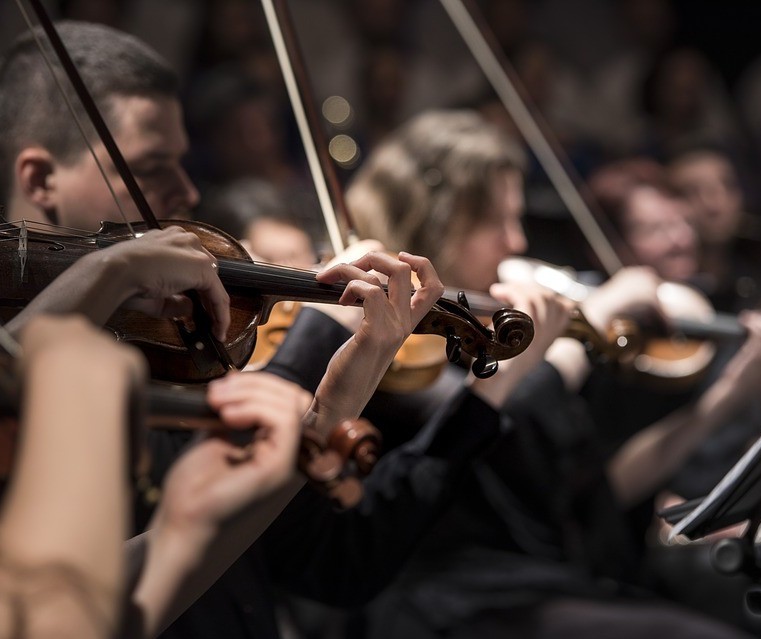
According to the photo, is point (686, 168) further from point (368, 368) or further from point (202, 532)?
point (202, 532)

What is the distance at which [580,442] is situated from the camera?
177cm

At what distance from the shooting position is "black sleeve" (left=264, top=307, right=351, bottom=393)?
87 centimetres

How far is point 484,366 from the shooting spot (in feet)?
3.03

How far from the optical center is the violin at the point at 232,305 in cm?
73

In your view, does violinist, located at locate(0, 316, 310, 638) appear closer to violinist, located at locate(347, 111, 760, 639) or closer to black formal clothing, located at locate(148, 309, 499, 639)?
black formal clothing, located at locate(148, 309, 499, 639)

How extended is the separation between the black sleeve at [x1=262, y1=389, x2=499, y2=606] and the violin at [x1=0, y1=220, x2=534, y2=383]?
21cm

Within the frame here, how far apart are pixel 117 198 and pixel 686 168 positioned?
235 cm

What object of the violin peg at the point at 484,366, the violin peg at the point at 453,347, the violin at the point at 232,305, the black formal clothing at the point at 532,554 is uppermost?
the violin at the point at 232,305

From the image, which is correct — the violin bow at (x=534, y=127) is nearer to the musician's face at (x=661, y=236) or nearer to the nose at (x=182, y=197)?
the musician's face at (x=661, y=236)

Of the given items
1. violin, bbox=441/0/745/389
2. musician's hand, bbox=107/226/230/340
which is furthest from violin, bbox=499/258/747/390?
musician's hand, bbox=107/226/230/340

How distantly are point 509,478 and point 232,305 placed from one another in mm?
920

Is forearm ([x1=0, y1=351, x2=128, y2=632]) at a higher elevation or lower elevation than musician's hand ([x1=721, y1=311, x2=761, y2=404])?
higher

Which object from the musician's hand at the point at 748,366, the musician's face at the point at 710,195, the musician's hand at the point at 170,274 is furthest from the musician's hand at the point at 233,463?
the musician's face at the point at 710,195

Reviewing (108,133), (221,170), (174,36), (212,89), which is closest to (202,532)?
(108,133)
